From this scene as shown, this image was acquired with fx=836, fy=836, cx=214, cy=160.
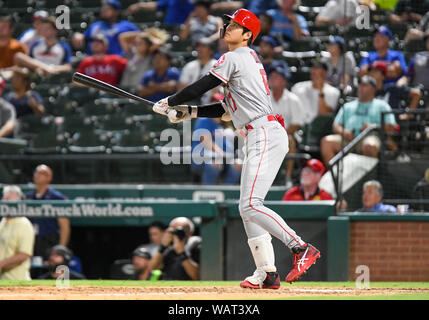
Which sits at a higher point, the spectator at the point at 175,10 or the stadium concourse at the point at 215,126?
the spectator at the point at 175,10

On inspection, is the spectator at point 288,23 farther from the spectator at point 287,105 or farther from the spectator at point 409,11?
the spectator at point 287,105

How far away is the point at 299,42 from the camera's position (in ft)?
37.2

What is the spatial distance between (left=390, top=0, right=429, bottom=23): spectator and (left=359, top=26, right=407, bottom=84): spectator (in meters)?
0.41

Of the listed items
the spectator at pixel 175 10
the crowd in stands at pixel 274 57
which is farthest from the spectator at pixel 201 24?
the spectator at pixel 175 10

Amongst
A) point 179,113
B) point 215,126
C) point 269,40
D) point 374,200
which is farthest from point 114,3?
Result: point 179,113

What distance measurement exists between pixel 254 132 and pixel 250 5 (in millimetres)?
6678

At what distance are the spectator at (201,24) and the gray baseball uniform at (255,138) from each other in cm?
596

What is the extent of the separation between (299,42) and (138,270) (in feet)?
14.1

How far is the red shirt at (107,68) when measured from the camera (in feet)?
38.2

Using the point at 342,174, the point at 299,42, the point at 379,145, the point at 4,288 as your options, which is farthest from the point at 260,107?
the point at 299,42

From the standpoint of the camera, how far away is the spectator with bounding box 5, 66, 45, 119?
11375mm

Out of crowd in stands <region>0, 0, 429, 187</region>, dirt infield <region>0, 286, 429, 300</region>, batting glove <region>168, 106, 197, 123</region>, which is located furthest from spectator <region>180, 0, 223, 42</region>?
dirt infield <region>0, 286, 429, 300</region>

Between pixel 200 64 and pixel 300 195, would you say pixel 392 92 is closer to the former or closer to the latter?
pixel 300 195

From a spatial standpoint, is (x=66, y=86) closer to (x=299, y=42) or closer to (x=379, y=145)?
(x=299, y=42)
